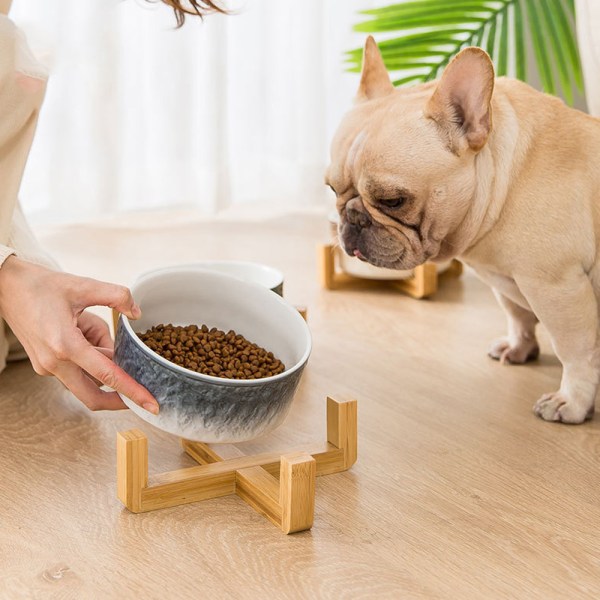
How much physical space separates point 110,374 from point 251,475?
221 mm

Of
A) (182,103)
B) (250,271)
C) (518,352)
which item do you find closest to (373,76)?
(250,271)

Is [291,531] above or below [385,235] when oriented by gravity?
Result: below

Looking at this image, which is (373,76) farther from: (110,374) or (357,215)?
(110,374)

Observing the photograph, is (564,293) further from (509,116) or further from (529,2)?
(529,2)

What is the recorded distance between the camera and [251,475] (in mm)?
1145

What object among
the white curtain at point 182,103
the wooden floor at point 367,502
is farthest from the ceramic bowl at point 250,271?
the white curtain at point 182,103

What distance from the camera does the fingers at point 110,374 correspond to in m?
1.05

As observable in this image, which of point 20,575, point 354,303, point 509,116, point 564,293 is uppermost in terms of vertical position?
point 509,116

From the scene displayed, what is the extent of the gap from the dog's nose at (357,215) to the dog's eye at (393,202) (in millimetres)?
46

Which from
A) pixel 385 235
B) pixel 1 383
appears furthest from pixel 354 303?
pixel 1 383

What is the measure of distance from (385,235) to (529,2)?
34.3 inches

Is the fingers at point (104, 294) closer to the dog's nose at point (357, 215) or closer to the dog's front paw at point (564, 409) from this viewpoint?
the dog's nose at point (357, 215)

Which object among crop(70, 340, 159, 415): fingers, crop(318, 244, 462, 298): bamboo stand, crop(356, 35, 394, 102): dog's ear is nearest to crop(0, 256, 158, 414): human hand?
crop(70, 340, 159, 415): fingers

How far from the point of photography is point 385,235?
137 centimetres
